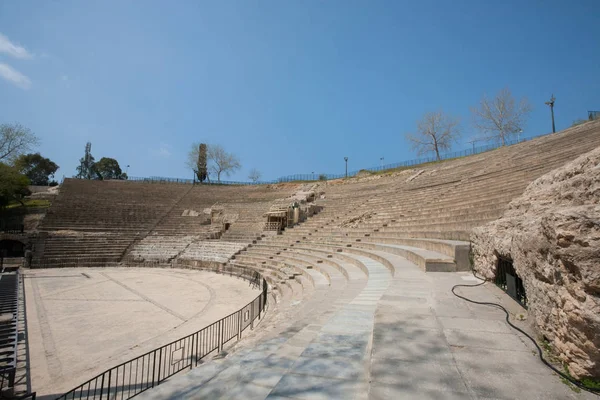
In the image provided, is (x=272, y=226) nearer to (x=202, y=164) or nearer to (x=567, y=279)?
(x=567, y=279)

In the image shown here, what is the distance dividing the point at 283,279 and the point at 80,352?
268 inches

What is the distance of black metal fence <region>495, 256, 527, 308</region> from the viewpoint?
4.33 m

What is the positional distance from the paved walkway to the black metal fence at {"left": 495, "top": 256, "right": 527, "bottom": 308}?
2.34ft

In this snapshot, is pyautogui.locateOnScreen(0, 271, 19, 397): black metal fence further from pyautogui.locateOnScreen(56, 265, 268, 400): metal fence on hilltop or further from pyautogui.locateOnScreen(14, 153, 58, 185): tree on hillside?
pyautogui.locateOnScreen(14, 153, 58, 185): tree on hillside

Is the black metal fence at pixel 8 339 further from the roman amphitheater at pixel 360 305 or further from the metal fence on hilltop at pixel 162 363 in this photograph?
the metal fence on hilltop at pixel 162 363

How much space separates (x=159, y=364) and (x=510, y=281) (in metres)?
5.64

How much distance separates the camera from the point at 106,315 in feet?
31.4

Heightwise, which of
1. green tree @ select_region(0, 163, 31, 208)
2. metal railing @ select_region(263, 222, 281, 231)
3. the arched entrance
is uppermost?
green tree @ select_region(0, 163, 31, 208)

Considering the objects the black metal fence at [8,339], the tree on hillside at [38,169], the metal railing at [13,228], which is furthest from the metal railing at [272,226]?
the tree on hillside at [38,169]

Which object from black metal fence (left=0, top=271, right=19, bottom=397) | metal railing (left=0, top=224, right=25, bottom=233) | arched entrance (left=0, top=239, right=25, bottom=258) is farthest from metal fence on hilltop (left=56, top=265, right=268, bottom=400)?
arched entrance (left=0, top=239, right=25, bottom=258)

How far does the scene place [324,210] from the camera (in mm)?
25750

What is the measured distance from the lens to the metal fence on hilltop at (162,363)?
4834mm

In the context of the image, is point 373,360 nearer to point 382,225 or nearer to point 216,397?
point 216,397

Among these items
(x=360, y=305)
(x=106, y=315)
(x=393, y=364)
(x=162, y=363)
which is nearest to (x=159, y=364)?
(x=162, y=363)
